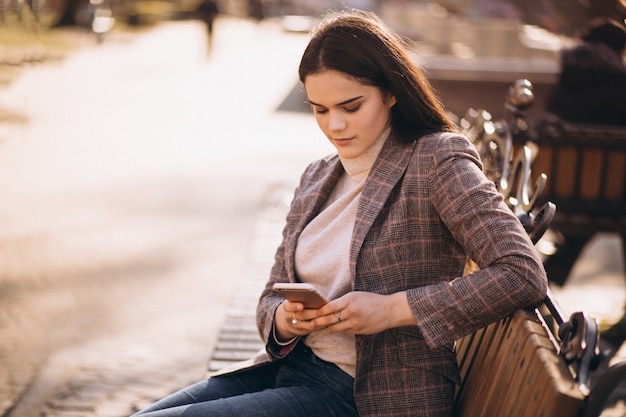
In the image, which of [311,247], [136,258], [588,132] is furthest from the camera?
[136,258]

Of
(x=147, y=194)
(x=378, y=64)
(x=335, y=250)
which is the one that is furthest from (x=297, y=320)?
(x=147, y=194)

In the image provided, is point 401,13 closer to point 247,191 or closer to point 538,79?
point 538,79

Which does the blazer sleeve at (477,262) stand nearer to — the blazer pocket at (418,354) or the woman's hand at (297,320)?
the blazer pocket at (418,354)

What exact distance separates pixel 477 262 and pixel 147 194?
756cm

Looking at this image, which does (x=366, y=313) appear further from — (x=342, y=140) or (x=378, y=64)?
(x=378, y=64)

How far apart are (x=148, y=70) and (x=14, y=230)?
44.4 ft

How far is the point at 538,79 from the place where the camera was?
40.3ft

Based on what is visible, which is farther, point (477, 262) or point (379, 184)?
point (379, 184)

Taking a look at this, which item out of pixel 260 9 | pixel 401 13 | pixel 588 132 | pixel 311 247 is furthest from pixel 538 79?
pixel 260 9

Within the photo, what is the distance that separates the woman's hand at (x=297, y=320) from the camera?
2.43m

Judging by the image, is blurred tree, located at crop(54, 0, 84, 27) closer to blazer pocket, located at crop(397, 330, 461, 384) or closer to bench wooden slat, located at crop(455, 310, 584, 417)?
bench wooden slat, located at crop(455, 310, 584, 417)

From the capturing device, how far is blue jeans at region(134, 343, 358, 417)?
2.47 metres

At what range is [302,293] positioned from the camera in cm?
234

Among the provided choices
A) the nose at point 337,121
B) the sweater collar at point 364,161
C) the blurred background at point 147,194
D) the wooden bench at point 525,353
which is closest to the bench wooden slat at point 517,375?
the wooden bench at point 525,353
